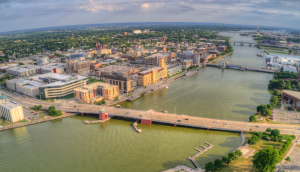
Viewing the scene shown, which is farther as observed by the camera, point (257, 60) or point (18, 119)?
point (257, 60)

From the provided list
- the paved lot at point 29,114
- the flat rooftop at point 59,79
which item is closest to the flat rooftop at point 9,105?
the paved lot at point 29,114

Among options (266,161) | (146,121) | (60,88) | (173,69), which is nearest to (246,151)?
(266,161)

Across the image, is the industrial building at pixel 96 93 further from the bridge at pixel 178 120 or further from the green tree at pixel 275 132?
the green tree at pixel 275 132

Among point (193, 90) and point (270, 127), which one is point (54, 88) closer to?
point (193, 90)

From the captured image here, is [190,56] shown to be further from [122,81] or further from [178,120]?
[178,120]

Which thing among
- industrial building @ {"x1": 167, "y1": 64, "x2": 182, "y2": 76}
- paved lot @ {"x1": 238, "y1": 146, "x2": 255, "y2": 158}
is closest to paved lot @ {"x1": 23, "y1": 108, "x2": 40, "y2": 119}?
paved lot @ {"x1": 238, "y1": 146, "x2": 255, "y2": 158}

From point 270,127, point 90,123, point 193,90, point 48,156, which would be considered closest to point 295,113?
point 270,127

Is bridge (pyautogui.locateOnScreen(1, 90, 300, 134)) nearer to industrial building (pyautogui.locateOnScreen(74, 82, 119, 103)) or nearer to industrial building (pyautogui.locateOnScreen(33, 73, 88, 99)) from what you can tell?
industrial building (pyautogui.locateOnScreen(74, 82, 119, 103))
